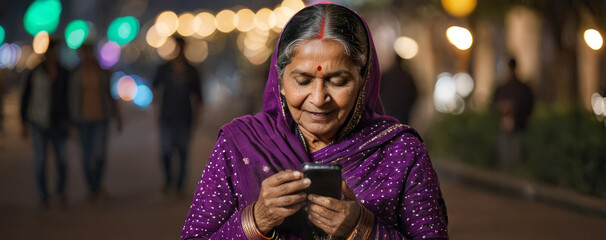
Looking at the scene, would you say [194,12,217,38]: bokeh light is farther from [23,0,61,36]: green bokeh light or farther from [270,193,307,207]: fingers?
[270,193,307,207]: fingers

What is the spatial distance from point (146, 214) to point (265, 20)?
4581 centimetres

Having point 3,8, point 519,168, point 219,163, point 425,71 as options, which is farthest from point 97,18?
point 219,163

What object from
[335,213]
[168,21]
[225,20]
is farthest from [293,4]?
[335,213]

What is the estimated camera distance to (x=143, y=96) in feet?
182

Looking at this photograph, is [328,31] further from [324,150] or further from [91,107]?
[91,107]

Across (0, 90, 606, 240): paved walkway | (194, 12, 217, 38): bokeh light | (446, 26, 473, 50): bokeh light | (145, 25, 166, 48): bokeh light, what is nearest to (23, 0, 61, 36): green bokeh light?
(0, 90, 606, 240): paved walkway

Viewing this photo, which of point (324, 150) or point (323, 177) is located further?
point (324, 150)

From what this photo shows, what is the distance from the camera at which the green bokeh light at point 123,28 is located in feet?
207

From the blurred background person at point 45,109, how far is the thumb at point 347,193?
8.84 m

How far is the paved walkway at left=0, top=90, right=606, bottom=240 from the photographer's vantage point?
361 inches

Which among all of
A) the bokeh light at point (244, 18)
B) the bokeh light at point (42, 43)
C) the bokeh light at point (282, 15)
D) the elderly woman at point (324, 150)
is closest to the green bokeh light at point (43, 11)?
the bokeh light at point (42, 43)

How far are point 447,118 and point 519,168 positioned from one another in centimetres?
417

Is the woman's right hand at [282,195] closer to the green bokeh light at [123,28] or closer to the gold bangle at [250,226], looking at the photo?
the gold bangle at [250,226]

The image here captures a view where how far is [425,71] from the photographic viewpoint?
33.5 m
